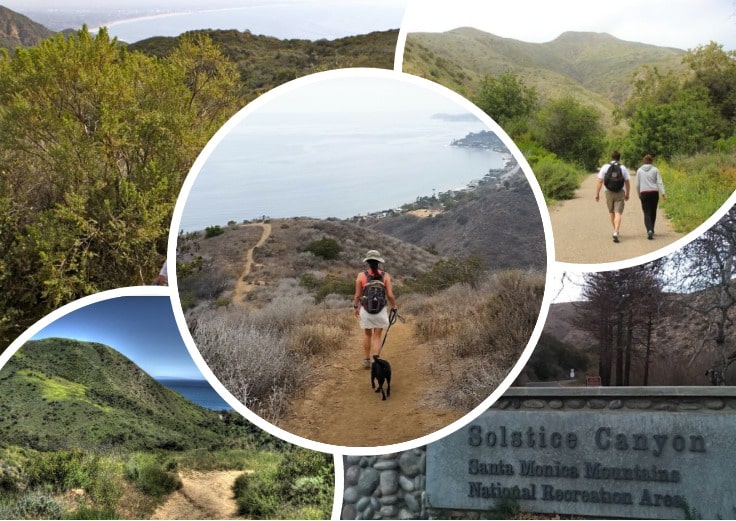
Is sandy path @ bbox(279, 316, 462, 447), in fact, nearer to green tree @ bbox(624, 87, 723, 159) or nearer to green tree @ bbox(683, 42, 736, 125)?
green tree @ bbox(624, 87, 723, 159)

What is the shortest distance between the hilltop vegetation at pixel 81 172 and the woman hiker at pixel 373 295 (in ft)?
29.2

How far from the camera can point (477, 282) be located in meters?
10.4

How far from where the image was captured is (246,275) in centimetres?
1007

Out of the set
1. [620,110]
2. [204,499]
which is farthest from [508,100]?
[204,499]

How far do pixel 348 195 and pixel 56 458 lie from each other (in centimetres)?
478

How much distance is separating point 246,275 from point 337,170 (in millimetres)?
1468

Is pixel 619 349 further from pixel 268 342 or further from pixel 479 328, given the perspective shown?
pixel 268 342

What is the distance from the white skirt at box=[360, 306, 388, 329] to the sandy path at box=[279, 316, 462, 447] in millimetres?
181

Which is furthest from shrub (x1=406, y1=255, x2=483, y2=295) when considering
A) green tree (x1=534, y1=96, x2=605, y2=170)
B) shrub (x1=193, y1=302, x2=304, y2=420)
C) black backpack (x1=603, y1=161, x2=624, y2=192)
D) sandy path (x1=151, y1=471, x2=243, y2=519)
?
green tree (x1=534, y1=96, x2=605, y2=170)

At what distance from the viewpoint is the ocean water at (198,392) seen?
1138 cm

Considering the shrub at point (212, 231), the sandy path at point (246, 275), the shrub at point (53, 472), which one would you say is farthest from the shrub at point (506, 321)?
the shrub at point (53, 472)

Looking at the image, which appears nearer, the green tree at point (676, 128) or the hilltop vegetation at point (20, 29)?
the green tree at point (676, 128)

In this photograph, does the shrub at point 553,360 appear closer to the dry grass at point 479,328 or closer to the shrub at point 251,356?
the dry grass at point 479,328

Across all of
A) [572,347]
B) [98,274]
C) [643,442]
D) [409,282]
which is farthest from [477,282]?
[98,274]
